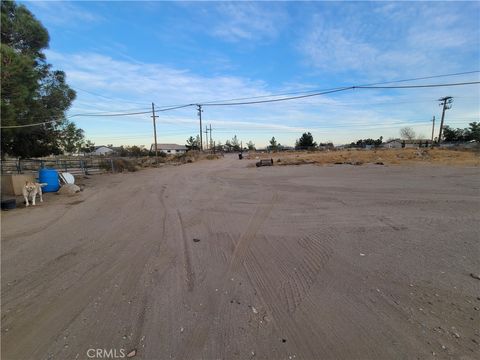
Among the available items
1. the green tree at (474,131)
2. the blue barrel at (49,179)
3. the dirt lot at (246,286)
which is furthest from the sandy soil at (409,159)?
the green tree at (474,131)

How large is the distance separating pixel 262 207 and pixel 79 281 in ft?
19.8

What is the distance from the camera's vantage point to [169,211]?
8.84 metres

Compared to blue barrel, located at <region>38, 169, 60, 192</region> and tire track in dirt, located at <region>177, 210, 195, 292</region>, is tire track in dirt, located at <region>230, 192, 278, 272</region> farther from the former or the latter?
blue barrel, located at <region>38, 169, 60, 192</region>

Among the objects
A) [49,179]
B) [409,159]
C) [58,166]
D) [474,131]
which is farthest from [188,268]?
[474,131]

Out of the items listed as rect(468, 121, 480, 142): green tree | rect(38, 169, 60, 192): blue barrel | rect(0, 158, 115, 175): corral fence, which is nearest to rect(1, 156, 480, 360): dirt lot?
rect(38, 169, 60, 192): blue barrel

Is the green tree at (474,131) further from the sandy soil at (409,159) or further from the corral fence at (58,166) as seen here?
the corral fence at (58,166)

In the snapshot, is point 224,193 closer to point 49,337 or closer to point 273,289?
point 273,289

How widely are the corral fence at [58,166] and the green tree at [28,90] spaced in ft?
3.80

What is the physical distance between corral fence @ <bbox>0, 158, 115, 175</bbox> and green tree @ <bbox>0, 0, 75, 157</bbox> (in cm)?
116

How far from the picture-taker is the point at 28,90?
12.8 metres

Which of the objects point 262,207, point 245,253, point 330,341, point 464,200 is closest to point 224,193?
point 262,207

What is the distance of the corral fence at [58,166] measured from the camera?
23.3 metres

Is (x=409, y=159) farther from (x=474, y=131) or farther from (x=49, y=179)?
(x=474, y=131)

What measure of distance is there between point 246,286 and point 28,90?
14780 mm
